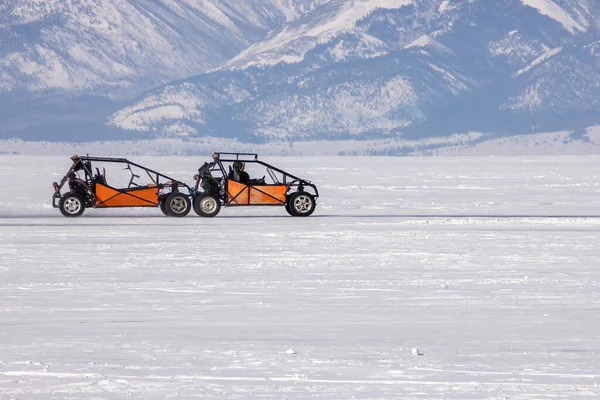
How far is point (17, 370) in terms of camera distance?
10898 mm

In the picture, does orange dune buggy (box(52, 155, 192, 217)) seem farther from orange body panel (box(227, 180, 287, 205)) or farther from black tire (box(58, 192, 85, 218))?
orange body panel (box(227, 180, 287, 205))

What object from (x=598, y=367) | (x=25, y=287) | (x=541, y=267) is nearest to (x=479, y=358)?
(x=598, y=367)

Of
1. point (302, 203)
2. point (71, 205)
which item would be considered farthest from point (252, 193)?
point (71, 205)

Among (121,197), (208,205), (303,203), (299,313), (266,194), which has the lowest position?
(299,313)

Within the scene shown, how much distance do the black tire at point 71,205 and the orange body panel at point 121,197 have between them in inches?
33.8

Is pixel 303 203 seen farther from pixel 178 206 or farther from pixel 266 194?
pixel 178 206

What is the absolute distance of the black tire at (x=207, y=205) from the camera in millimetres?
34656

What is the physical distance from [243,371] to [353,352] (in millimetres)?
1384

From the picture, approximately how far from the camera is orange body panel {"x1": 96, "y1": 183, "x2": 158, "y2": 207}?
33844mm

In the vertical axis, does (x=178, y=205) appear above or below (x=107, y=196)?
below

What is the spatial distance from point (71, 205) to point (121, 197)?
1.78 m

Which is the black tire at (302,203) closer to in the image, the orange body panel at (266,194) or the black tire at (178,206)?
the orange body panel at (266,194)

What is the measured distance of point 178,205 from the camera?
34.8 meters

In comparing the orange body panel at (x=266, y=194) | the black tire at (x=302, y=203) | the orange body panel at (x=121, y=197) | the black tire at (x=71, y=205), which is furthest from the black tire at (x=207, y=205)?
the black tire at (x=71, y=205)
